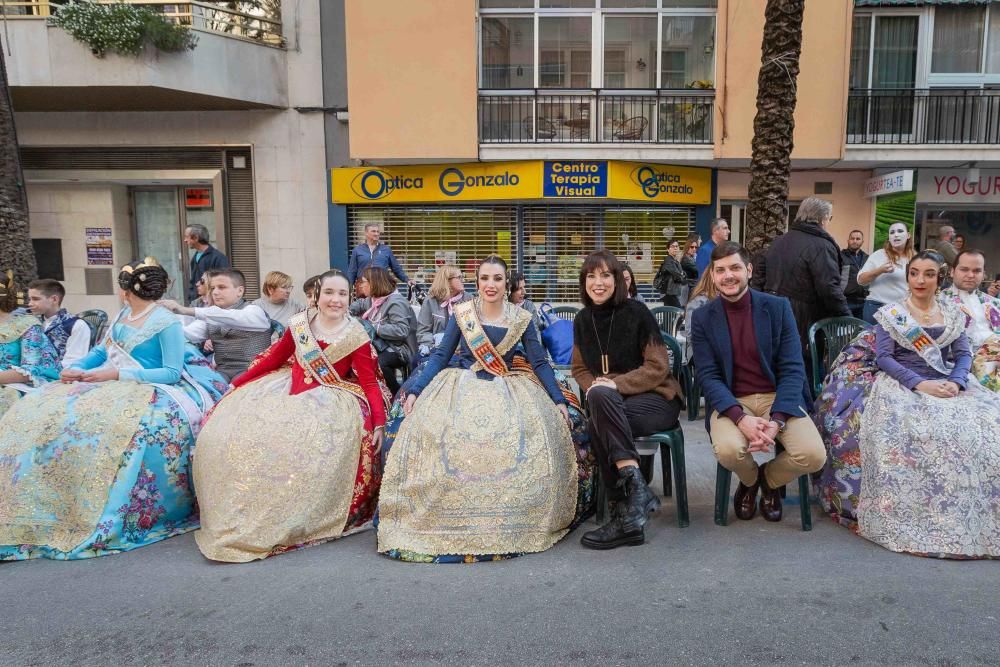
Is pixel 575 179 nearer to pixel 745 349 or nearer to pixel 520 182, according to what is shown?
pixel 520 182

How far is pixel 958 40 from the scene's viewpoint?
13656 mm

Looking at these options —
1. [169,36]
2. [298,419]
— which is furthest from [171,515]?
[169,36]

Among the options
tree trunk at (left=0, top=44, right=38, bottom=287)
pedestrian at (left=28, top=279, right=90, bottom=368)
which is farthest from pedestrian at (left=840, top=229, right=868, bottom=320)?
tree trunk at (left=0, top=44, right=38, bottom=287)

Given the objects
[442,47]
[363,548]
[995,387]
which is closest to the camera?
[363,548]

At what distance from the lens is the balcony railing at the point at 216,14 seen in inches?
468

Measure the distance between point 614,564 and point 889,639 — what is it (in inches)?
51.6

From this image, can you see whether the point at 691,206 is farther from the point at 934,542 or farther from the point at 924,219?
the point at 934,542

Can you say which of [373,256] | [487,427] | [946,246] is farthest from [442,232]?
[487,427]

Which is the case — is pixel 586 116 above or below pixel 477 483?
above

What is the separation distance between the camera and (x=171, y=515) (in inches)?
169

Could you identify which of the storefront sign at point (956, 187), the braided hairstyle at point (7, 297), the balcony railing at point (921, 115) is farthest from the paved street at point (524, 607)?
the storefront sign at point (956, 187)

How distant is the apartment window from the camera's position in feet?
44.4

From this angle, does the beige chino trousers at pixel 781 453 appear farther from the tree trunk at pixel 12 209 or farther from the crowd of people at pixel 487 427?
the tree trunk at pixel 12 209

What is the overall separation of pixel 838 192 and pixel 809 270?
962cm
